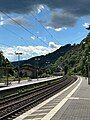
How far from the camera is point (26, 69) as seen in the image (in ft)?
562

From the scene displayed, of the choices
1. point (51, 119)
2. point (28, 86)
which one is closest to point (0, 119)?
point (51, 119)

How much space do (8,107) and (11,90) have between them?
19.2m

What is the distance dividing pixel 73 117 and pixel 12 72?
144048mm

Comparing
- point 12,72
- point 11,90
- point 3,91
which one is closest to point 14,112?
point 3,91

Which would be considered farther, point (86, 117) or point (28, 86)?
point (28, 86)

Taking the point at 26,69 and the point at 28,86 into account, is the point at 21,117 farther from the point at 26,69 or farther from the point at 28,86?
the point at 26,69

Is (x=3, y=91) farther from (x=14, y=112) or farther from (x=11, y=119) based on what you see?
(x=11, y=119)

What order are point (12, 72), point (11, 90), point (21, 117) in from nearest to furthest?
point (21, 117) < point (11, 90) < point (12, 72)

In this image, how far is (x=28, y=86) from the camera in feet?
186

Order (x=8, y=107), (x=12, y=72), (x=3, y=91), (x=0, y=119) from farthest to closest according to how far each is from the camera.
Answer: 1. (x=12, y=72)
2. (x=3, y=91)
3. (x=8, y=107)
4. (x=0, y=119)

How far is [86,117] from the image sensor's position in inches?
723

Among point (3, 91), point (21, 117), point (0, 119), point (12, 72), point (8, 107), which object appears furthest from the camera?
point (12, 72)

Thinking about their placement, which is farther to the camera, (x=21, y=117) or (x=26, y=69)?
(x=26, y=69)

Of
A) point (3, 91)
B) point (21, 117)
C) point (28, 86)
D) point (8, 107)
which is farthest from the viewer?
point (28, 86)
